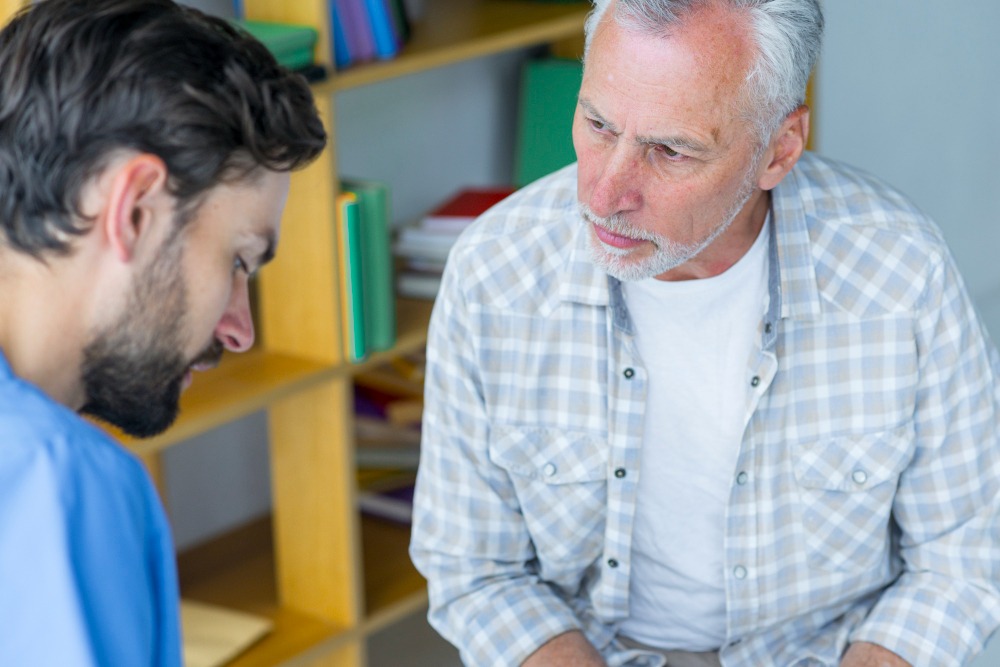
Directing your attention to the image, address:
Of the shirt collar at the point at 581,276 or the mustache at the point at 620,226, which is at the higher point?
the mustache at the point at 620,226

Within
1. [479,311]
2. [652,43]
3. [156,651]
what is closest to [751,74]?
[652,43]

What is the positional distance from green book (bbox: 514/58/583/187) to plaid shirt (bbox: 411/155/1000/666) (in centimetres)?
96

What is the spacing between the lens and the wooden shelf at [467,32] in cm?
199

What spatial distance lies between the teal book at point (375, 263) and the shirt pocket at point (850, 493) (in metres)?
0.77

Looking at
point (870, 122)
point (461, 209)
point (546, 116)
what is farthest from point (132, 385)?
point (870, 122)

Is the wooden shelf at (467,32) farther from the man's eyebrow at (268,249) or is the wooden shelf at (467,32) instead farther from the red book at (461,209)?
the man's eyebrow at (268,249)

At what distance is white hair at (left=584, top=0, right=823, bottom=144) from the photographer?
4.61 feet

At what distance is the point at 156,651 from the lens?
3.50ft

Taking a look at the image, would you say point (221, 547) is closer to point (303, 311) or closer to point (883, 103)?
point (303, 311)

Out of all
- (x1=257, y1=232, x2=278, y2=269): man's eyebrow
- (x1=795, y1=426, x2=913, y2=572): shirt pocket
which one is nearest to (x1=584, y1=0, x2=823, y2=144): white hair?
Answer: (x1=795, y1=426, x2=913, y2=572): shirt pocket

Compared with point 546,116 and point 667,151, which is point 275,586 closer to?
point 546,116

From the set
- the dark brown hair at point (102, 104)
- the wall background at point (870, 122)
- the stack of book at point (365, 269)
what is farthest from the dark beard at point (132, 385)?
the wall background at point (870, 122)

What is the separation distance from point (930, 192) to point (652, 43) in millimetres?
1554

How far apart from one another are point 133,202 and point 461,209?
1.43 metres
